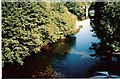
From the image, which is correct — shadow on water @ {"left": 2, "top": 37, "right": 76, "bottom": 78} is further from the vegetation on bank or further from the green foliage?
the green foliage

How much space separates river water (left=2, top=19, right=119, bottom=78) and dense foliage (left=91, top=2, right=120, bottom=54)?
1886mm

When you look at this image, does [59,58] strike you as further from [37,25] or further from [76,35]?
[76,35]

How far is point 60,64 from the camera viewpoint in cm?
1862

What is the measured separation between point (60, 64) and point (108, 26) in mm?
5444

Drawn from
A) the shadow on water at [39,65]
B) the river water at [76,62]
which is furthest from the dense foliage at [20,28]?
the river water at [76,62]

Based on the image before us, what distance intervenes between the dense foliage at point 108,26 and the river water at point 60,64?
1.89 m

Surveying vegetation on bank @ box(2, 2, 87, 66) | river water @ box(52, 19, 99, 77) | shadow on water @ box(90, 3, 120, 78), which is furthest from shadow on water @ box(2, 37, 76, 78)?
shadow on water @ box(90, 3, 120, 78)

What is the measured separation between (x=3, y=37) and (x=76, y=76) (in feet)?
16.2

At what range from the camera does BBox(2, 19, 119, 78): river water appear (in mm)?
16188

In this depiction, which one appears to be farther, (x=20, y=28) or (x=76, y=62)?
(x=76, y=62)

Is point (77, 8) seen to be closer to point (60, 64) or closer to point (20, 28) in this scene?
point (60, 64)

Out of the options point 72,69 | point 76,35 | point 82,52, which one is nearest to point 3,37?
point 72,69

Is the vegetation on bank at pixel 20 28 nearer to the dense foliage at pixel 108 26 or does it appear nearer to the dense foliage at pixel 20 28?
the dense foliage at pixel 20 28

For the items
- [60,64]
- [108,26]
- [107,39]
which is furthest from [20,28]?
[60,64]
